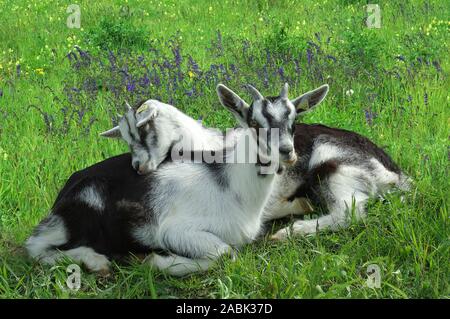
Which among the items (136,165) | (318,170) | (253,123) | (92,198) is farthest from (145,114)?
(318,170)

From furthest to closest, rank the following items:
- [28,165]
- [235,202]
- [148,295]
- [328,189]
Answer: [28,165]
[328,189]
[235,202]
[148,295]

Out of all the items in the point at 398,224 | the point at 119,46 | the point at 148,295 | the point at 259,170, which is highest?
the point at 119,46

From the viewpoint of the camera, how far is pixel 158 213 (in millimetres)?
5027

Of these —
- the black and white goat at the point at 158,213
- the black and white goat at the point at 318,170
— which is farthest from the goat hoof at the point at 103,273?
the black and white goat at the point at 318,170

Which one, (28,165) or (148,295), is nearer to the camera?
(148,295)

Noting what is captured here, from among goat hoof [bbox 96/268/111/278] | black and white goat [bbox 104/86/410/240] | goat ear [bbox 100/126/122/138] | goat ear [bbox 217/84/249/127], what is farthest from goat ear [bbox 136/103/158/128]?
goat hoof [bbox 96/268/111/278]

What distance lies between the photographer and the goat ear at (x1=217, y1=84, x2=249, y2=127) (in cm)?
487

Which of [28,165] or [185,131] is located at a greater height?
[185,131]

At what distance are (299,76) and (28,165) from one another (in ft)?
11.9

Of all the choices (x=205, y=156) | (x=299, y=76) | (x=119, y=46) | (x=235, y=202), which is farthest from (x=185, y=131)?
(x=119, y=46)

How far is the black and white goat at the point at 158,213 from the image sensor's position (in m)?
4.94

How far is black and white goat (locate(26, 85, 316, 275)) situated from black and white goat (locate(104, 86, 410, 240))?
0.37 m

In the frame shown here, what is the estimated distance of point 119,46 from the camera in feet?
34.0
